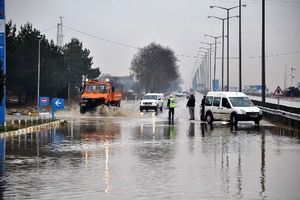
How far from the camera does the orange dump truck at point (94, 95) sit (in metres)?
51.7

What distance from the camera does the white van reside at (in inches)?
1432

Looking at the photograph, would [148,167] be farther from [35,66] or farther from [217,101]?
[35,66]

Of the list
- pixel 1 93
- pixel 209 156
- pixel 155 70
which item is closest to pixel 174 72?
pixel 155 70

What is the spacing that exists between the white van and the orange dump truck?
14.2m

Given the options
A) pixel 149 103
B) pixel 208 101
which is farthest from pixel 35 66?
pixel 208 101

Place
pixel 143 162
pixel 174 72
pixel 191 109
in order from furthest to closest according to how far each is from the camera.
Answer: pixel 174 72 → pixel 191 109 → pixel 143 162

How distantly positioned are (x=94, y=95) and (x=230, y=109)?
17.4 m

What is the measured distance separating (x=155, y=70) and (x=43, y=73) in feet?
300

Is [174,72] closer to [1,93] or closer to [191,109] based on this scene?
[191,109]

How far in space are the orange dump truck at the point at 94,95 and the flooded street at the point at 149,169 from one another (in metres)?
27.7

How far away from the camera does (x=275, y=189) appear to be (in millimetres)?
11422

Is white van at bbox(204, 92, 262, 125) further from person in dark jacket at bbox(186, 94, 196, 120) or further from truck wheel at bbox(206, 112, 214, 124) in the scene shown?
person in dark jacket at bbox(186, 94, 196, 120)

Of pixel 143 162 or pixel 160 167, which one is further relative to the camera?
pixel 143 162

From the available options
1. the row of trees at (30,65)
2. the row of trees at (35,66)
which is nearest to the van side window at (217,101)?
the row of trees at (35,66)
